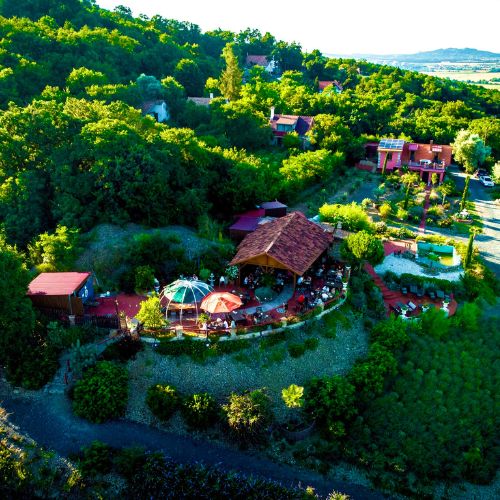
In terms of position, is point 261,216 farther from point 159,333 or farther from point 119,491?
point 119,491

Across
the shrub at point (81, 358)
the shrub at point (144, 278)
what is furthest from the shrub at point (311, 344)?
the shrub at point (81, 358)

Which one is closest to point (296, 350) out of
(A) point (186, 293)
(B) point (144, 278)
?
(A) point (186, 293)

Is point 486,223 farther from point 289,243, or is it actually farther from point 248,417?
point 248,417

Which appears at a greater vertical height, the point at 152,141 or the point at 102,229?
the point at 152,141

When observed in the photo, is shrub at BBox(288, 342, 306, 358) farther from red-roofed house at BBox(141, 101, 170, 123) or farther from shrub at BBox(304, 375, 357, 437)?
red-roofed house at BBox(141, 101, 170, 123)

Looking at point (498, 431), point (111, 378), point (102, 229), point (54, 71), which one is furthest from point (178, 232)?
point (54, 71)
